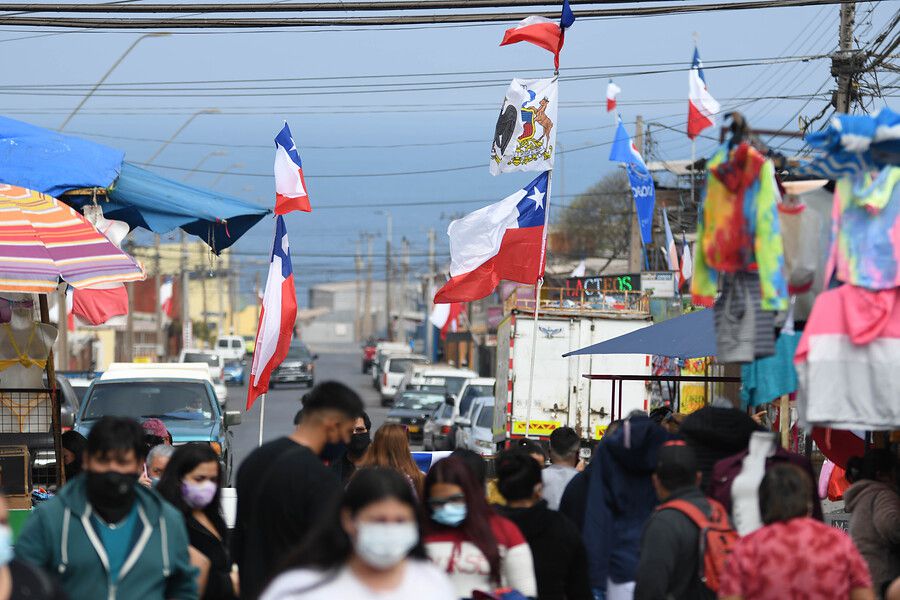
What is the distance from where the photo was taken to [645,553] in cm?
613

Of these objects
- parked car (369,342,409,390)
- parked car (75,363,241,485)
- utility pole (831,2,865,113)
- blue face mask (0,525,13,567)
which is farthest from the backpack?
parked car (369,342,409,390)

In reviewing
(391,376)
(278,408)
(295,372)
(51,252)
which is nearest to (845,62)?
(51,252)

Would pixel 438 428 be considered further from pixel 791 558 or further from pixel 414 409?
pixel 791 558

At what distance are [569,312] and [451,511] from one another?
19098mm

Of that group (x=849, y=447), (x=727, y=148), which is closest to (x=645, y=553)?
(x=727, y=148)

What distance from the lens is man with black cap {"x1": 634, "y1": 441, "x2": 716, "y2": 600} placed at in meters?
6.08

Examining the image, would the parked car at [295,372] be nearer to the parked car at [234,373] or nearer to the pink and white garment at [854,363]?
the parked car at [234,373]

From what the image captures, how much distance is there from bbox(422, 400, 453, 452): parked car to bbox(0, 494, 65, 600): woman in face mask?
78.6 feet

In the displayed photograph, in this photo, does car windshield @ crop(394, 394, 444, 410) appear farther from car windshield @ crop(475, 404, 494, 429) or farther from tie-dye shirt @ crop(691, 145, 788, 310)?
tie-dye shirt @ crop(691, 145, 788, 310)

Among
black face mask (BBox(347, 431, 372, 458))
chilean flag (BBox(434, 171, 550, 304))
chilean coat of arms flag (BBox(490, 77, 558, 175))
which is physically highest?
chilean coat of arms flag (BBox(490, 77, 558, 175))

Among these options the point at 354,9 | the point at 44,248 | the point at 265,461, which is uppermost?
the point at 354,9

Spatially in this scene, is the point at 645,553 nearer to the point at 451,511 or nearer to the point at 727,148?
the point at 451,511

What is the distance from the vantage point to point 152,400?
18.9 m

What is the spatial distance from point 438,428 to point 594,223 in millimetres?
49760
